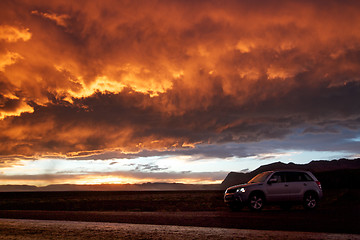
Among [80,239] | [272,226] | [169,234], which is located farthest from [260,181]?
[80,239]

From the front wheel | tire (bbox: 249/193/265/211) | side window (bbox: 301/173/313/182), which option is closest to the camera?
tire (bbox: 249/193/265/211)

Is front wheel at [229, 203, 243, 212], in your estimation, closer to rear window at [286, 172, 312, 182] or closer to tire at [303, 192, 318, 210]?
rear window at [286, 172, 312, 182]

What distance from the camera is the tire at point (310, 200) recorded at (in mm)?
19578

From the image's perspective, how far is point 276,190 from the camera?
19125 mm

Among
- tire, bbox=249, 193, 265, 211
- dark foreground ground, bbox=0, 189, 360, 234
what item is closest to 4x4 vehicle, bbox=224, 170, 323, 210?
tire, bbox=249, 193, 265, 211

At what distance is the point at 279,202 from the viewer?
63.0 feet

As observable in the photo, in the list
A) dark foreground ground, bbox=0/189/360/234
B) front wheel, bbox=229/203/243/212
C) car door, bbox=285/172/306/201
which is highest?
car door, bbox=285/172/306/201

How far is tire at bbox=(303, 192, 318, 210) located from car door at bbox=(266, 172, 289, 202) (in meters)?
1.12

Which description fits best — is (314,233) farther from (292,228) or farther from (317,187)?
(317,187)

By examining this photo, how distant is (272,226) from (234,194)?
7665mm

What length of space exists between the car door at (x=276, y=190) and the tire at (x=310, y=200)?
1124 mm

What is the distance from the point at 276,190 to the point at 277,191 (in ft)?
0.25

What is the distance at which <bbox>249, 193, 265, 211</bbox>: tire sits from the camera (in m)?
18.8

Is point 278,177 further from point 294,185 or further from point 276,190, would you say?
point 294,185
